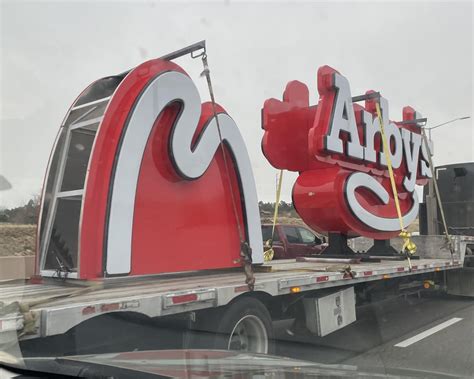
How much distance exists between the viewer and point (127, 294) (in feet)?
14.4

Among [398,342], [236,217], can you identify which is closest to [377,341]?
[398,342]

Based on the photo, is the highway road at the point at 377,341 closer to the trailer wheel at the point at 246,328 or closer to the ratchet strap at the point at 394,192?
the trailer wheel at the point at 246,328

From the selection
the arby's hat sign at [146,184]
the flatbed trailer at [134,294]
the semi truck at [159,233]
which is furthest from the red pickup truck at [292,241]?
the arby's hat sign at [146,184]

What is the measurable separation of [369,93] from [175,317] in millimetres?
8475

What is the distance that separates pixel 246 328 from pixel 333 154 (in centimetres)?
564

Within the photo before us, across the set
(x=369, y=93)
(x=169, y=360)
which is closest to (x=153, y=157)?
(x=169, y=360)

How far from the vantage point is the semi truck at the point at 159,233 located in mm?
4477

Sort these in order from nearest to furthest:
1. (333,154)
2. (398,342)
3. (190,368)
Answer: (190,368) → (398,342) → (333,154)

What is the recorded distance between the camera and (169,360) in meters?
3.29

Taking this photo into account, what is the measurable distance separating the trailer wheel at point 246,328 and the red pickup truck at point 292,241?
709 cm

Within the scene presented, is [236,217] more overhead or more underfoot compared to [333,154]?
more underfoot

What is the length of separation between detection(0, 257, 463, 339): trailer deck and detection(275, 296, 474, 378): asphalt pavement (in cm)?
77

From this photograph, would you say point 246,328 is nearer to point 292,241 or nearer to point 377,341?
point 377,341

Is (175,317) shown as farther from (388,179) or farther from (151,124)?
(388,179)
